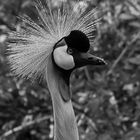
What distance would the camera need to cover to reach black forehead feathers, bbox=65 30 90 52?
1830 mm

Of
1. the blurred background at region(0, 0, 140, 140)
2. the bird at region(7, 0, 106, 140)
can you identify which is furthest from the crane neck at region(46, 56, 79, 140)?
the blurred background at region(0, 0, 140, 140)

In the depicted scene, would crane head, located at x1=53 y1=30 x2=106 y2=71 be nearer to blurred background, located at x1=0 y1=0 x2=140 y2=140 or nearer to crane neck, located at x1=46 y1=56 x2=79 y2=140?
crane neck, located at x1=46 y1=56 x2=79 y2=140

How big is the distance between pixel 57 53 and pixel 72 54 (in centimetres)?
8

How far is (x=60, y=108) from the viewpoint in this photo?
1.85 meters

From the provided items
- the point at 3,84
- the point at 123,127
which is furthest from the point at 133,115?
the point at 3,84

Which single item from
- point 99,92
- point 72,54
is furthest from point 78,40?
point 99,92

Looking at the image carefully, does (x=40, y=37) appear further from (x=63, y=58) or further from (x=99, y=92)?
(x=99, y=92)

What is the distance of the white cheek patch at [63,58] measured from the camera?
189 centimetres

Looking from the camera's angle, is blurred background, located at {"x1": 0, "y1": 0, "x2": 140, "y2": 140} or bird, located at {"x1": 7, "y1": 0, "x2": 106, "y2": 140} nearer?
bird, located at {"x1": 7, "y1": 0, "x2": 106, "y2": 140}

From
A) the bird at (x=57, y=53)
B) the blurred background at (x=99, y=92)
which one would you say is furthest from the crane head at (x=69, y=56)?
the blurred background at (x=99, y=92)

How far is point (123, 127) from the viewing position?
3150mm

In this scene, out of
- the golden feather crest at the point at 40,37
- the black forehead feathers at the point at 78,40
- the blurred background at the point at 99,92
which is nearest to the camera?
the black forehead feathers at the point at 78,40

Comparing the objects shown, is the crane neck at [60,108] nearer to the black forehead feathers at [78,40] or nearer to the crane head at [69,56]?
the crane head at [69,56]

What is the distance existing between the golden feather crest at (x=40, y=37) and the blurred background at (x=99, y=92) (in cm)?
92
